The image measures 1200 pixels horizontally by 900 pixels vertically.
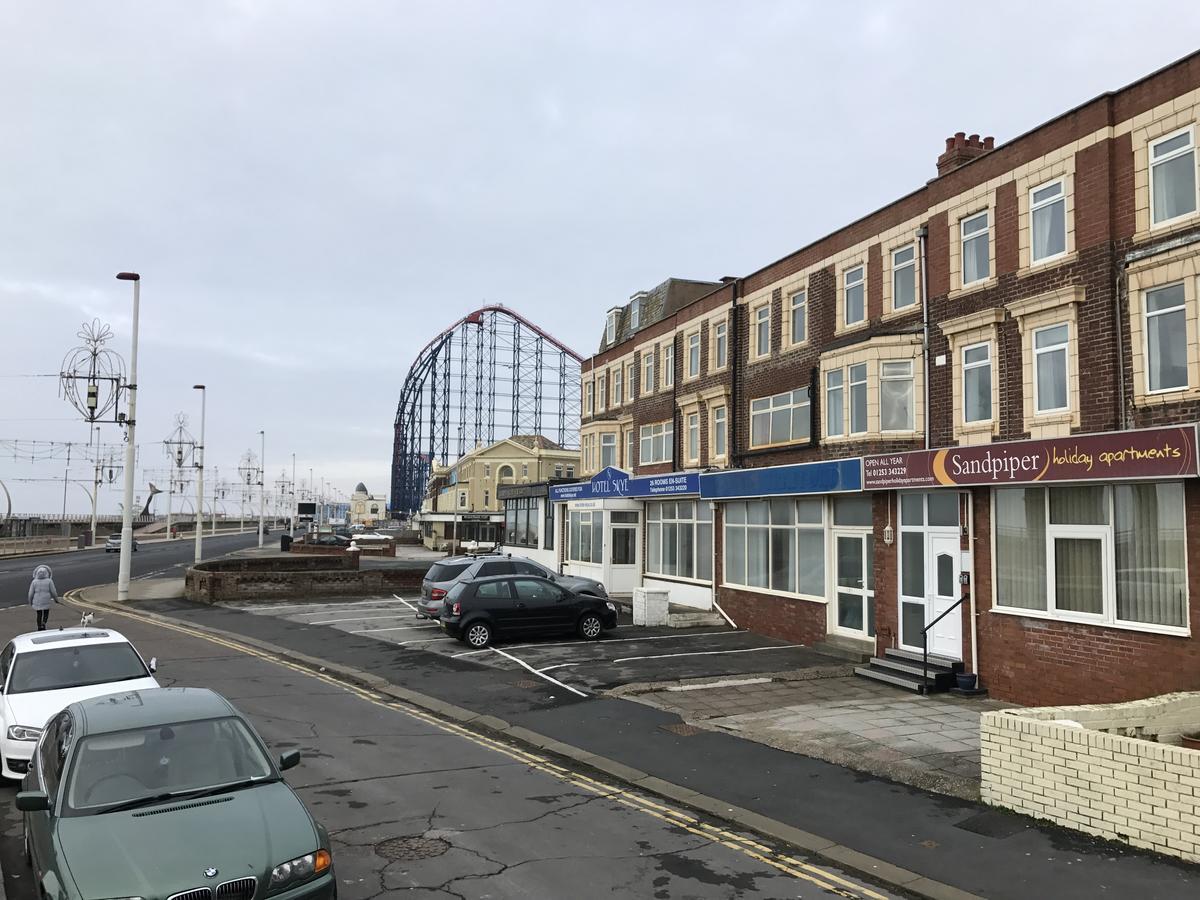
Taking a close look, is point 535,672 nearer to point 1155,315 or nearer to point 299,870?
point 299,870

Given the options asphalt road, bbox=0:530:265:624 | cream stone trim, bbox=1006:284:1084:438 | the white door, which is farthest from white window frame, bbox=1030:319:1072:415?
asphalt road, bbox=0:530:265:624

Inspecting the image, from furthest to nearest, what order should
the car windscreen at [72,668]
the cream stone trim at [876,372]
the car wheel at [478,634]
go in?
the car wheel at [478,634]
the cream stone trim at [876,372]
the car windscreen at [72,668]

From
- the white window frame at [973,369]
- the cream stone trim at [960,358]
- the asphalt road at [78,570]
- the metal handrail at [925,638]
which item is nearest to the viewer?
the metal handrail at [925,638]

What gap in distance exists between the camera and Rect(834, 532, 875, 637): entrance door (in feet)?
59.0

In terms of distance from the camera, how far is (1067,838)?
7.83m

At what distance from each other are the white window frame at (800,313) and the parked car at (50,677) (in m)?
15.9

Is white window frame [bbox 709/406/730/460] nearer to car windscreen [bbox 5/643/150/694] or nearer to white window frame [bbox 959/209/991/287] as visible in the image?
white window frame [bbox 959/209/991/287]

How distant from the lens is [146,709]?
6.93 metres

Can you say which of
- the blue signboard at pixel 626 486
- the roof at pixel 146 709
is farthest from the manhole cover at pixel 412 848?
the blue signboard at pixel 626 486

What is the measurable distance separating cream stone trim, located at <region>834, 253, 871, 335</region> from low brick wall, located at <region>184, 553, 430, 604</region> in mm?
20346

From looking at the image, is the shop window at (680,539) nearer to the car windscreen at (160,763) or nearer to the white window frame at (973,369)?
the white window frame at (973,369)

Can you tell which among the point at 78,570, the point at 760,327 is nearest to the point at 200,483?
the point at 78,570

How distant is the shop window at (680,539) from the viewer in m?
25.1

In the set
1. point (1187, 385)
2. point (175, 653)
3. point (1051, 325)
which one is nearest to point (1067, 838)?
point (1187, 385)
